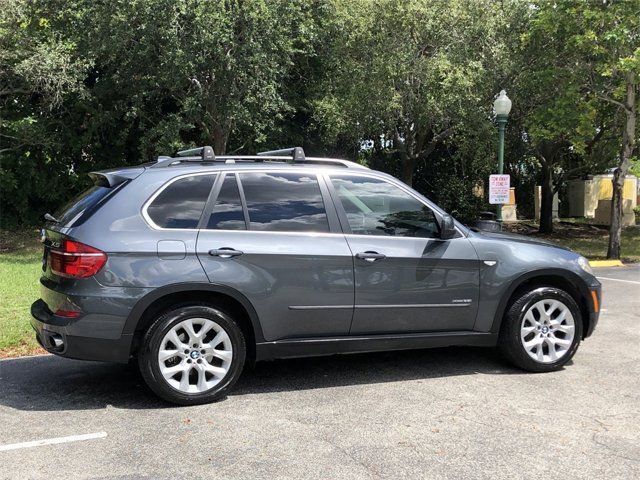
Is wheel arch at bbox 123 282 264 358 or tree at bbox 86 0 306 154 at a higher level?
tree at bbox 86 0 306 154

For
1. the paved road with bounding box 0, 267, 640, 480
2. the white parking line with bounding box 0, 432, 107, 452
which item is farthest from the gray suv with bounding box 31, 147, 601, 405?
the white parking line with bounding box 0, 432, 107, 452

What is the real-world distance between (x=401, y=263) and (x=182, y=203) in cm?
181

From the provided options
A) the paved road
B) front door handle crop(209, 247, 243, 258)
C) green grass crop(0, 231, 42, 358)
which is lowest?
the paved road

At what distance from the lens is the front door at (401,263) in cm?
495

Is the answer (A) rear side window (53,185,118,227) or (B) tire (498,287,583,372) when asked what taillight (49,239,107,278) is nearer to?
(A) rear side window (53,185,118,227)

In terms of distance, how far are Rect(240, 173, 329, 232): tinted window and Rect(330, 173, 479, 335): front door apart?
200mm

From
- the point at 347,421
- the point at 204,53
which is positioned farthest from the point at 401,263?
the point at 204,53

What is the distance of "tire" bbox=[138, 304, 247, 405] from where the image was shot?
449 centimetres

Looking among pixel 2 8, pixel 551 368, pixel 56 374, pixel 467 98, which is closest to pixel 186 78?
pixel 2 8

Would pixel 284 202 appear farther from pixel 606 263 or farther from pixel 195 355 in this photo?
pixel 606 263

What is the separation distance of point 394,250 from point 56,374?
3.24 meters

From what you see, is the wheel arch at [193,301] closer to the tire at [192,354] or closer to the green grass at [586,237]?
the tire at [192,354]

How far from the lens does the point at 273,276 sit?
4691mm

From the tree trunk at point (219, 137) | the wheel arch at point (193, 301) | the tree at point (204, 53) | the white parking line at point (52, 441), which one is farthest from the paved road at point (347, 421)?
the tree trunk at point (219, 137)
